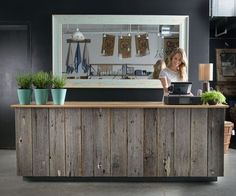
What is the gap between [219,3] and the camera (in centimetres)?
632

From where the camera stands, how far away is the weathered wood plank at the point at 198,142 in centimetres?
434

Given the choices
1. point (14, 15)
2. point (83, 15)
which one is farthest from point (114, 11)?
point (14, 15)

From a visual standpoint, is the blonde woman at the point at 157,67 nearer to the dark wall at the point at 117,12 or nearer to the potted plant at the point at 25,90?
the dark wall at the point at 117,12

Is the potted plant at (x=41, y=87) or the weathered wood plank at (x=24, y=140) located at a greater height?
the potted plant at (x=41, y=87)

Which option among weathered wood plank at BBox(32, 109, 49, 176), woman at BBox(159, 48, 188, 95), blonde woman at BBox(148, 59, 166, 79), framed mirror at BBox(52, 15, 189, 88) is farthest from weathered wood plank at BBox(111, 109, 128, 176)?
blonde woman at BBox(148, 59, 166, 79)

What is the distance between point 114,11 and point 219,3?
1.81 m

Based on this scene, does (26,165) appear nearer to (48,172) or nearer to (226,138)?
(48,172)

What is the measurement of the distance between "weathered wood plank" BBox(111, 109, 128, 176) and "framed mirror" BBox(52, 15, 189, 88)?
181 centimetres

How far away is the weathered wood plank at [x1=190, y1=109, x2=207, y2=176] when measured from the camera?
14.2 ft

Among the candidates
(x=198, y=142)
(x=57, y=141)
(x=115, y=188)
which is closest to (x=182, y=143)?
(x=198, y=142)

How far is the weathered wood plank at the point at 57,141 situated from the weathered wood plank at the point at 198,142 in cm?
153

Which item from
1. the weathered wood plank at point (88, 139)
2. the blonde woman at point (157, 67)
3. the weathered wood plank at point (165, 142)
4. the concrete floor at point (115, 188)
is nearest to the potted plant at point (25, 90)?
the weathered wood plank at point (88, 139)

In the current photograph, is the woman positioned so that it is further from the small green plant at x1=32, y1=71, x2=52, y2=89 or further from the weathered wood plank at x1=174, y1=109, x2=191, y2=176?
the small green plant at x1=32, y1=71, x2=52, y2=89

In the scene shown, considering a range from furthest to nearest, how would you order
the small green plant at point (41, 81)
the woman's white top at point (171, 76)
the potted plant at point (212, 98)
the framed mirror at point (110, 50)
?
1. the framed mirror at point (110, 50)
2. the woman's white top at point (171, 76)
3. the small green plant at point (41, 81)
4. the potted plant at point (212, 98)
